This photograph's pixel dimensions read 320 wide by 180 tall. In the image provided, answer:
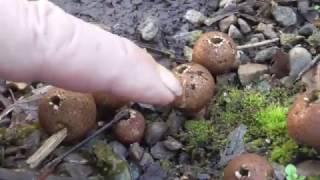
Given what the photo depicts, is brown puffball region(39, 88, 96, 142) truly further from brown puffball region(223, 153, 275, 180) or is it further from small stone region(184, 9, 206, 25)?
small stone region(184, 9, 206, 25)

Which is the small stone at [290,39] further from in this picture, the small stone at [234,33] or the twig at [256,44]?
the small stone at [234,33]

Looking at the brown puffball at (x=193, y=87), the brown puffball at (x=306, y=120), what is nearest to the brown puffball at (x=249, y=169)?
the brown puffball at (x=306, y=120)

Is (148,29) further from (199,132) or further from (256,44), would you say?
(199,132)

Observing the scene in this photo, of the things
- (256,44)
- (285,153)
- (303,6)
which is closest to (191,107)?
(285,153)

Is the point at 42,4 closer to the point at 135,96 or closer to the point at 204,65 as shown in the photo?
the point at 135,96

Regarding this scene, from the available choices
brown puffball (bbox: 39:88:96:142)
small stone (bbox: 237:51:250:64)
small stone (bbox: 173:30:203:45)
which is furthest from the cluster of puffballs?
small stone (bbox: 173:30:203:45)

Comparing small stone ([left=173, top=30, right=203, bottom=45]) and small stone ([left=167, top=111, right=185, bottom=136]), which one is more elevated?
small stone ([left=173, top=30, right=203, bottom=45])

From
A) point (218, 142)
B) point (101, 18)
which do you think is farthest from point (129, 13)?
point (218, 142)
